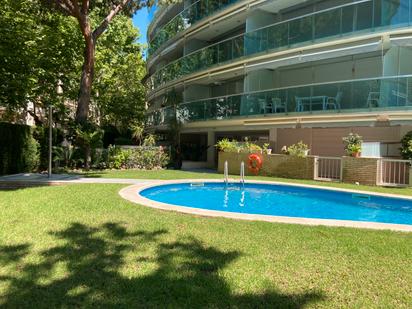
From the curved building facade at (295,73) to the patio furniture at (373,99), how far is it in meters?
0.04

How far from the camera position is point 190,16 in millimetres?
27516

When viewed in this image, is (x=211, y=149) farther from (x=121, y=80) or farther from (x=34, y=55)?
(x=121, y=80)

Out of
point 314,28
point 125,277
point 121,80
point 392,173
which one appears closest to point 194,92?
point 314,28

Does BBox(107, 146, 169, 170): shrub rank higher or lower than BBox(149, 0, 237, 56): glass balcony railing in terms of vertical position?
lower

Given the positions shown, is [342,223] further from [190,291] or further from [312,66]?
[312,66]

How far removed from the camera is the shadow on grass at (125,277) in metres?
4.19

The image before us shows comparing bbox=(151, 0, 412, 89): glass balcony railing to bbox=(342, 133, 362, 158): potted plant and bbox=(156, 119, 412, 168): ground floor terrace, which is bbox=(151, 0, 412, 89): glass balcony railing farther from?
bbox=(342, 133, 362, 158): potted plant

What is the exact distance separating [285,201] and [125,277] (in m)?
8.99

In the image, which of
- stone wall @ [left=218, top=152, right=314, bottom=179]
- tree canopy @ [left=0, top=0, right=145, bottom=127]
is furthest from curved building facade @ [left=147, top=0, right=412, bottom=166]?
tree canopy @ [left=0, top=0, right=145, bottom=127]

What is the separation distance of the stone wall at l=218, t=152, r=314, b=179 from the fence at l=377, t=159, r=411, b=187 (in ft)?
9.45

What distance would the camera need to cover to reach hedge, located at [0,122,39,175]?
1579 centimetres

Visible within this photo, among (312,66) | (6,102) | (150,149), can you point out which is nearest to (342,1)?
(312,66)

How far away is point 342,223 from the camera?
7758mm

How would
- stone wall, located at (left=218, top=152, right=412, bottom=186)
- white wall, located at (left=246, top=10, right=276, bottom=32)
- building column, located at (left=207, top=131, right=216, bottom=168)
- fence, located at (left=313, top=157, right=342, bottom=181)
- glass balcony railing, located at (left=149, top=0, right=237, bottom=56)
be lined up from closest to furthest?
stone wall, located at (left=218, top=152, right=412, bottom=186), fence, located at (left=313, top=157, right=342, bottom=181), white wall, located at (left=246, top=10, right=276, bottom=32), glass balcony railing, located at (left=149, top=0, right=237, bottom=56), building column, located at (left=207, top=131, right=216, bottom=168)
